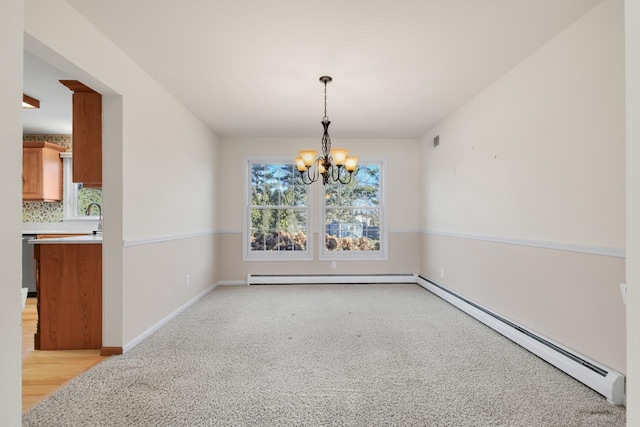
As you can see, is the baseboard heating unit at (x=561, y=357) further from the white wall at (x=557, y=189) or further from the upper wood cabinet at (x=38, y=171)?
the upper wood cabinet at (x=38, y=171)

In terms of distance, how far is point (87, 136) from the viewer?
286cm

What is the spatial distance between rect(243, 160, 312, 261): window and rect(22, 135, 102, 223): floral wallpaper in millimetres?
2692

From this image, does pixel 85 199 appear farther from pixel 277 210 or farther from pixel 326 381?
pixel 326 381

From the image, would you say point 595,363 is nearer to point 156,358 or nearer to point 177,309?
point 156,358

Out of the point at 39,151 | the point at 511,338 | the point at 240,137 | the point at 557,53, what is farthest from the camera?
the point at 240,137

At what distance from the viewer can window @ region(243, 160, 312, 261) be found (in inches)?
216

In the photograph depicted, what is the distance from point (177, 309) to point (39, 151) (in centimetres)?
369

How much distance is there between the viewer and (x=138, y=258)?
2900 mm

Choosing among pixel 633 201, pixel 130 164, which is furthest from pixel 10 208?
pixel 130 164

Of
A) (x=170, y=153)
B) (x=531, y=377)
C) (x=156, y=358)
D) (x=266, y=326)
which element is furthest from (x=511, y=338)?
(x=170, y=153)

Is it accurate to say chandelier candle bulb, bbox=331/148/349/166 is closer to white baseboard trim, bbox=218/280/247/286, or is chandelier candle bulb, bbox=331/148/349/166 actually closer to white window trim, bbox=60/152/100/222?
white baseboard trim, bbox=218/280/247/286

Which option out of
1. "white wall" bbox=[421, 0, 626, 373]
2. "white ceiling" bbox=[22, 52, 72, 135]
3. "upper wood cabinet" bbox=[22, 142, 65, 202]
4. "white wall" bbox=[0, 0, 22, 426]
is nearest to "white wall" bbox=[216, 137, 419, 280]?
"white wall" bbox=[421, 0, 626, 373]

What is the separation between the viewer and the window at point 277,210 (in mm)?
5477

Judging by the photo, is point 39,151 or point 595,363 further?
point 39,151
